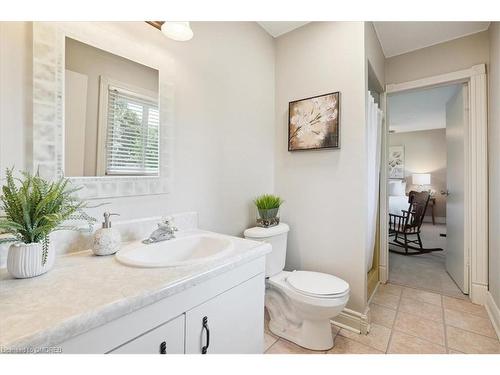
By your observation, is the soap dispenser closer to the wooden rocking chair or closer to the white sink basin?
the white sink basin

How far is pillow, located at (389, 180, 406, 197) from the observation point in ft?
19.9

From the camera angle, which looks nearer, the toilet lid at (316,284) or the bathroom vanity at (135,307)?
the bathroom vanity at (135,307)

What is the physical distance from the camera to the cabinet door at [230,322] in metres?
0.85

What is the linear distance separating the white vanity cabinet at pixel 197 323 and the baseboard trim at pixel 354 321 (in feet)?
3.11

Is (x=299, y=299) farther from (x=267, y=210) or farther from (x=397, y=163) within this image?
(x=397, y=163)

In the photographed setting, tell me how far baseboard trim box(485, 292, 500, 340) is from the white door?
25 centimetres

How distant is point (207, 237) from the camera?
1321 mm

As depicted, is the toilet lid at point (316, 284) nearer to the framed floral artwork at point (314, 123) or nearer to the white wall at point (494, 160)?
the framed floral artwork at point (314, 123)

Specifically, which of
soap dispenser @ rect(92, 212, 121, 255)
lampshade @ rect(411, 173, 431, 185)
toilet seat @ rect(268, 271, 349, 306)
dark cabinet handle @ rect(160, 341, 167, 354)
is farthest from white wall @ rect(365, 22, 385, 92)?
lampshade @ rect(411, 173, 431, 185)

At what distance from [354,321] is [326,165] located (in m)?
1.20

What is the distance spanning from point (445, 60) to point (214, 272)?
2.99 metres

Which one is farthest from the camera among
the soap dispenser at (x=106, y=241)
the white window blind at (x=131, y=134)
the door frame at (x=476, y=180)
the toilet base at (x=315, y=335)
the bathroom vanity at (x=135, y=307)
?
the door frame at (x=476, y=180)

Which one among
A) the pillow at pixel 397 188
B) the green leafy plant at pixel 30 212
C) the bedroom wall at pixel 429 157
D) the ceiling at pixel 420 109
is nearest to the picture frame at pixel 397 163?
the bedroom wall at pixel 429 157
